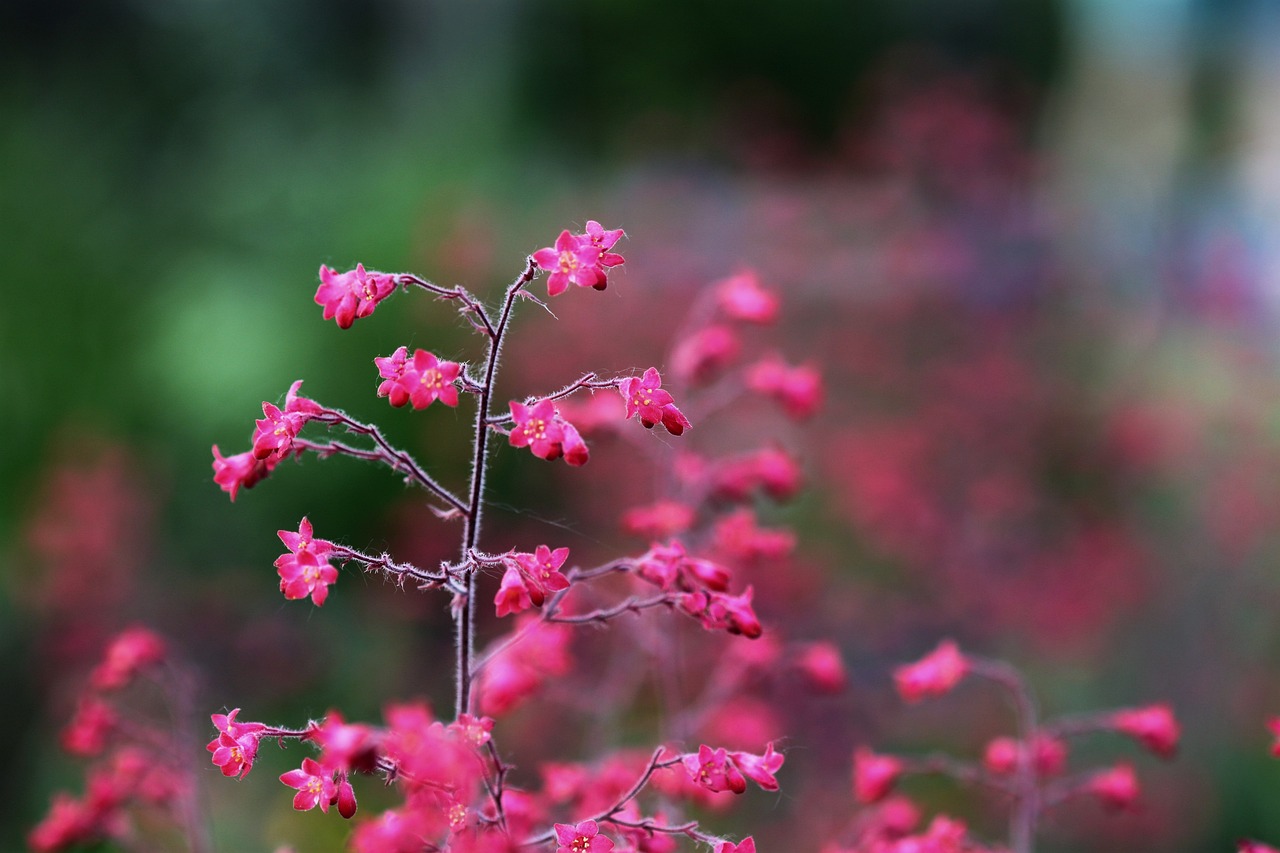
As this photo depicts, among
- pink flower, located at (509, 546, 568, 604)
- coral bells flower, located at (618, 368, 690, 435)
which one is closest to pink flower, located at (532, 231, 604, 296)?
coral bells flower, located at (618, 368, 690, 435)

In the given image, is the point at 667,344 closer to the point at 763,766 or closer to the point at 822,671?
the point at 822,671

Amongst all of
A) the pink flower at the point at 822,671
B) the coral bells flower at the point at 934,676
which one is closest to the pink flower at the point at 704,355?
the pink flower at the point at 822,671

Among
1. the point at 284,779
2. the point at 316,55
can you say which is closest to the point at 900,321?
the point at 284,779

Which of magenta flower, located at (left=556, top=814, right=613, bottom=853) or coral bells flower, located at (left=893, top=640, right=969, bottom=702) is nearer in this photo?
magenta flower, located at (left=556, top=814, right=613, bottom=853)

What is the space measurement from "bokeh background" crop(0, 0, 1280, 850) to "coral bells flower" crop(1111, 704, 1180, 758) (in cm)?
167

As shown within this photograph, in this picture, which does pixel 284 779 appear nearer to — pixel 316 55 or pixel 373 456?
pixel 373 456

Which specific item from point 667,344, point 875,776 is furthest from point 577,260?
point 667,344

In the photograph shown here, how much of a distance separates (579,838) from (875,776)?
67 cm

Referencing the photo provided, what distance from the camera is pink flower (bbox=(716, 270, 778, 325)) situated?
1.98m

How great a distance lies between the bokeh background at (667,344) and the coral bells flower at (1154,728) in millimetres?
1671

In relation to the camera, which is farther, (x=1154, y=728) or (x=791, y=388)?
(x=791, y=388)

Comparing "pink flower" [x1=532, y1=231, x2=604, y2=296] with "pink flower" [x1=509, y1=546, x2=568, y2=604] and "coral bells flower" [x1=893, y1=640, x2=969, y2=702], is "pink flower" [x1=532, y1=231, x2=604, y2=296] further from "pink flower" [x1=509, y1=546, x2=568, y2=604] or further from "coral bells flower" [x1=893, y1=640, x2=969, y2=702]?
"coral bells flower" [x1=893, y1=640, x2=969, y2=702]

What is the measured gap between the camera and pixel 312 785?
1192mm

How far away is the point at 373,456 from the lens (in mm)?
1225
